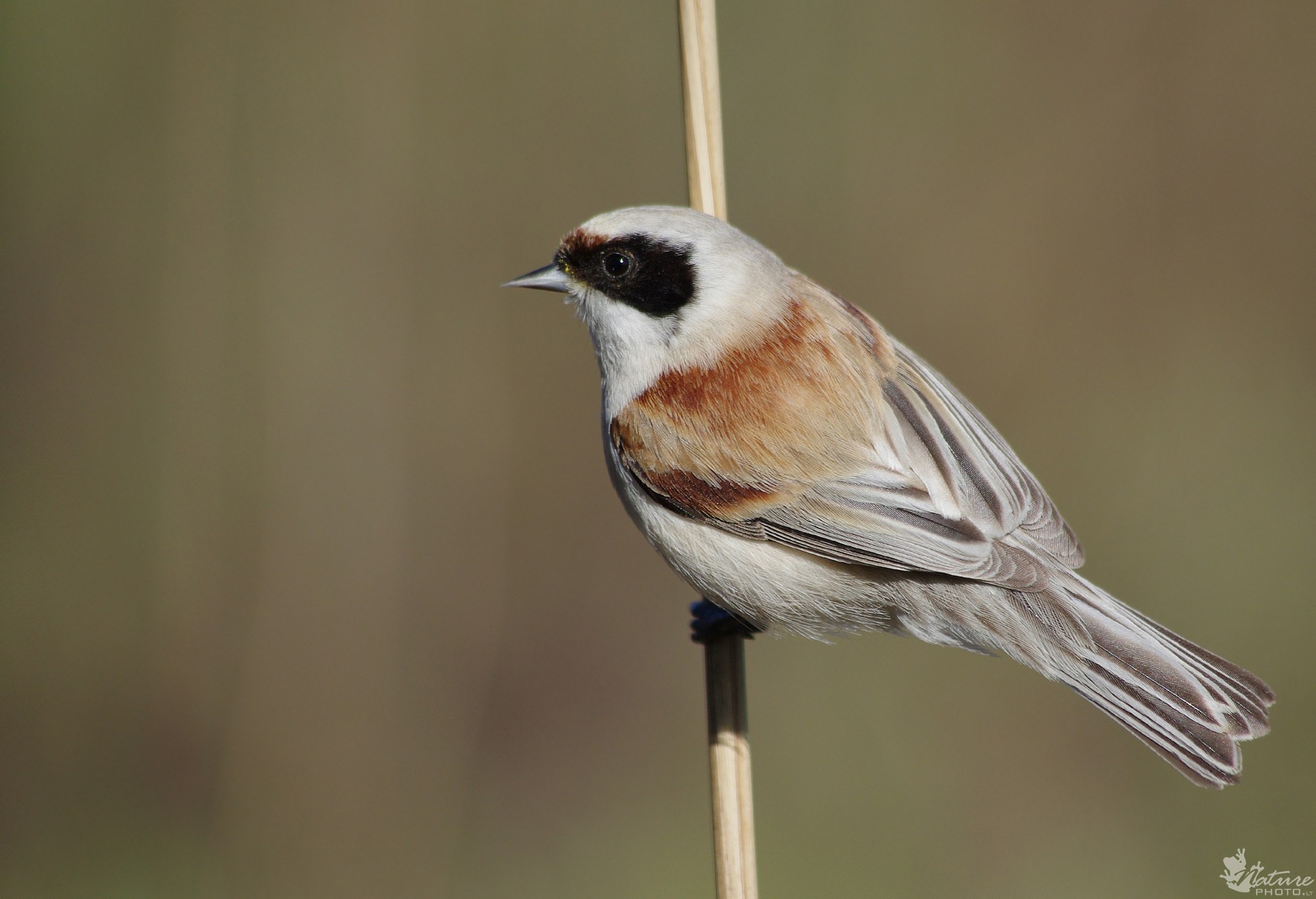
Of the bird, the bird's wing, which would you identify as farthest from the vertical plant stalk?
the bird's wing

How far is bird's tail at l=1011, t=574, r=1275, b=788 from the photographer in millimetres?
2379

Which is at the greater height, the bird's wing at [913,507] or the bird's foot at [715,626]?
the bird's wing at [913,507]

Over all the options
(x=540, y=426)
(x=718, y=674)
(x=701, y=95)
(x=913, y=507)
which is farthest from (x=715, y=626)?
(x=540, y=426)

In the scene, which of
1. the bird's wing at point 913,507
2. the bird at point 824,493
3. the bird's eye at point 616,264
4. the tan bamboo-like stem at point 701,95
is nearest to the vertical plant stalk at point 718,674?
the tan bamboo-like stem at point 701,95

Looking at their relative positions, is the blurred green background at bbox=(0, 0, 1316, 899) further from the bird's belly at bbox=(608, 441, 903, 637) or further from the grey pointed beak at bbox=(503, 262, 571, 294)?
the grey pointed beak at bbox=(503, 262, 571, 294)

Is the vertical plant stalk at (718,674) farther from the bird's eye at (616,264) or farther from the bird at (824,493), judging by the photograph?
the bird's eye at (616,264)

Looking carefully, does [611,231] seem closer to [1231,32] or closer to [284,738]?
[284,738]

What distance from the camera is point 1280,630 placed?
15.2ft

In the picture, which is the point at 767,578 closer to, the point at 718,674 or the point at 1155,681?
the point at 718,674

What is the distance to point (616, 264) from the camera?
107 inches

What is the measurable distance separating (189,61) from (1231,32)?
5120mm

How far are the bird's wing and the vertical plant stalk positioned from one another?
375mm

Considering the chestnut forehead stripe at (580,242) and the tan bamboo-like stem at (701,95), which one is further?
the chestnut forehead stripe at (580,242)

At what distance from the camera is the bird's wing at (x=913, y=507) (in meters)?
2.42
